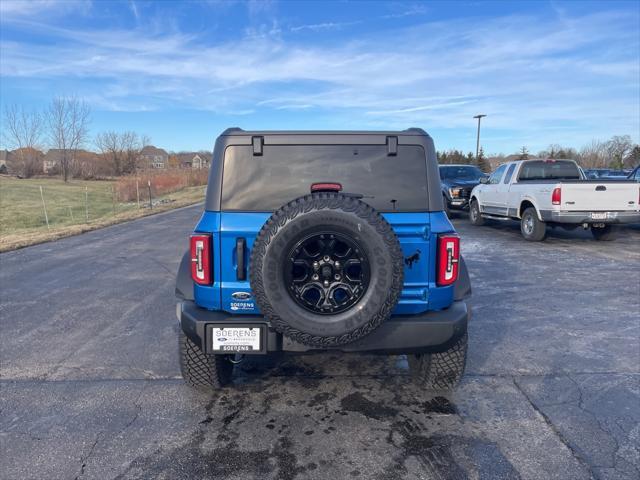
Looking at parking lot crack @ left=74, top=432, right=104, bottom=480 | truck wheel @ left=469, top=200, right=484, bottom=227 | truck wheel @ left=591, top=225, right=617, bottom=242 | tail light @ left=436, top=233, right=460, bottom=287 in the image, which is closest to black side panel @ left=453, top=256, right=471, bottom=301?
tail light @ left=436, top=233, right=460, bottom=287

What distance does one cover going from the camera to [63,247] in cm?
1059

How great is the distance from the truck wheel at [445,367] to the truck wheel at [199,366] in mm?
1565

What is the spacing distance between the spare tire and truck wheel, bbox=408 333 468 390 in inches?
37.6

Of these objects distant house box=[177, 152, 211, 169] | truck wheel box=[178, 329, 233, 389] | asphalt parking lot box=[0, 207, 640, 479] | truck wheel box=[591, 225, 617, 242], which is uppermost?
distant house box=[177, 152, 211, 169]

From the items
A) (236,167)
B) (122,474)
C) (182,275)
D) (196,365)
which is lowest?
(122,474)

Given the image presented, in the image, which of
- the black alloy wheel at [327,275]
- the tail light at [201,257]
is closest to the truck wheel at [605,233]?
the black alloy wheel at [327,275]

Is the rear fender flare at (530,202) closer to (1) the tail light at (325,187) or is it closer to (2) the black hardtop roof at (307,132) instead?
(2) the black hardtop roof at (307,132)

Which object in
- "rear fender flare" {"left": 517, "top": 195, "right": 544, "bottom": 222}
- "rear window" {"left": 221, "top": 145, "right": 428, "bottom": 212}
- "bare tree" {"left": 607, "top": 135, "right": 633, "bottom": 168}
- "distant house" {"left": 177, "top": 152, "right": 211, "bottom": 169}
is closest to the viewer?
"rear window" {"left": 221, "top": 145, "right": 428, "bottom": 212}

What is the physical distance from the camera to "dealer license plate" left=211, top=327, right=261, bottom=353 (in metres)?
2.91

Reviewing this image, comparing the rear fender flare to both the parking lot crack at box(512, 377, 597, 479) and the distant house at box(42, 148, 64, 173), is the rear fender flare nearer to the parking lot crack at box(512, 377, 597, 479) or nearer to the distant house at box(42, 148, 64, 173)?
the parking lot crack at box(512, 377, 597, 479)

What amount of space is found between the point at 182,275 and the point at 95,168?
6636 centimetres

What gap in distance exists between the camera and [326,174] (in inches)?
125

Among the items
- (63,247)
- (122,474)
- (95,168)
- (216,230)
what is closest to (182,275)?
(216,230)

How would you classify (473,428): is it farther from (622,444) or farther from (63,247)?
(63,247)
